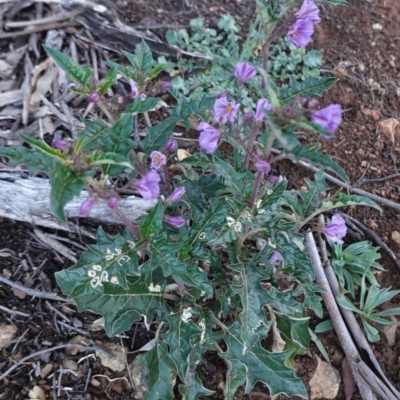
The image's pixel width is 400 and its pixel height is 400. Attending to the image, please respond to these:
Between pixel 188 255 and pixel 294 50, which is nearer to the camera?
pixel 188 255

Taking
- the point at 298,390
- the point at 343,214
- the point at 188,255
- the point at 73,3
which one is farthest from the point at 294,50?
the point at 298,390

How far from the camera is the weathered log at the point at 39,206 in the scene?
110 inches

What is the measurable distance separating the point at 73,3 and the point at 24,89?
690mm

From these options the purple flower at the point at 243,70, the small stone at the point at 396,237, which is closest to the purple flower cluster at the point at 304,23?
the purple flower at the point at 243,70

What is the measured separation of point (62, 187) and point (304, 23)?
1.11m

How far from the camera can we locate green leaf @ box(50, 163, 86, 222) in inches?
57.6

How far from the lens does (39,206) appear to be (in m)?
2.80

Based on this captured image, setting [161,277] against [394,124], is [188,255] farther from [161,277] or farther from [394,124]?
[394,124]

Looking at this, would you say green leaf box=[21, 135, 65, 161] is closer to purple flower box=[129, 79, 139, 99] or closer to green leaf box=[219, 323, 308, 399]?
purple flower box=[129, 79, 139, 99]

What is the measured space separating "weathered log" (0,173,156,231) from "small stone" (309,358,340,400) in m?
1.23

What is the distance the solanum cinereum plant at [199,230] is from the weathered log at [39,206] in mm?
382

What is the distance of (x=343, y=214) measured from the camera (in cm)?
317

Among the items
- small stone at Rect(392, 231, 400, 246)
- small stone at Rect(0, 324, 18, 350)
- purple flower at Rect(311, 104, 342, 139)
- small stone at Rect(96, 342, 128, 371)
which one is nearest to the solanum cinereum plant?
purple flower at Rect(311, 104, 342, 139)

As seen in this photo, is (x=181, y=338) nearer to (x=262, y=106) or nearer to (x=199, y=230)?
(x=199, y=230)
